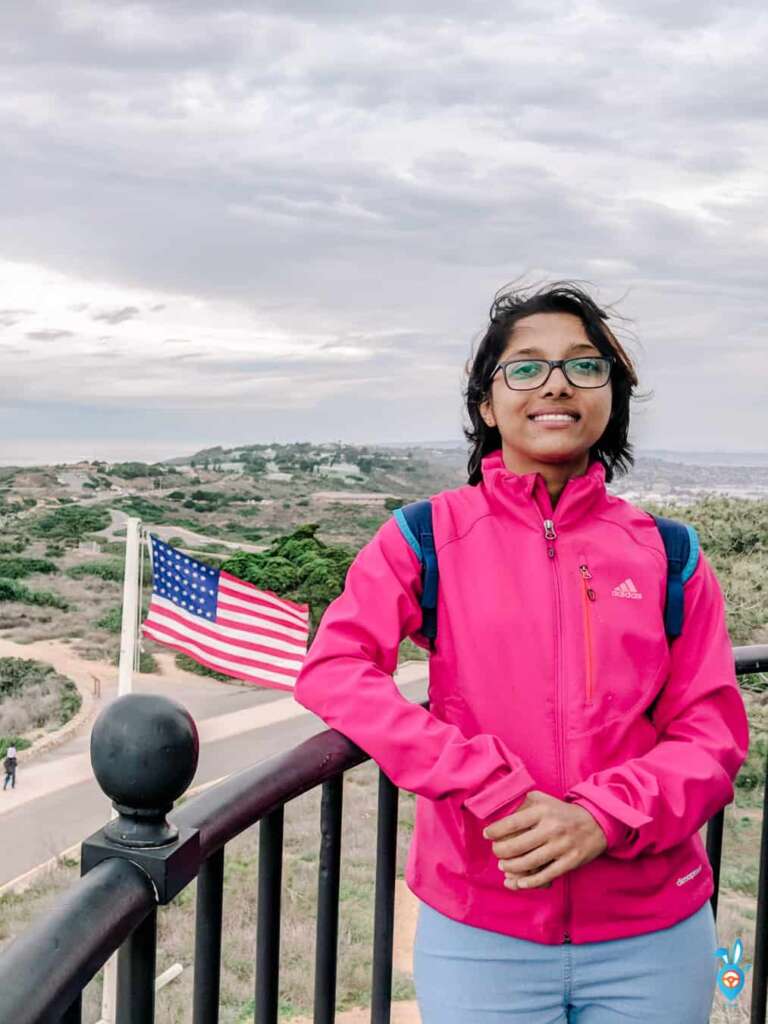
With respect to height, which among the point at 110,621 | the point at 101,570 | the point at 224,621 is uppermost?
the point at 224,621

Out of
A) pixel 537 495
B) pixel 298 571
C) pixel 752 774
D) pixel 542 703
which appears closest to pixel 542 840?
pixel 542 703

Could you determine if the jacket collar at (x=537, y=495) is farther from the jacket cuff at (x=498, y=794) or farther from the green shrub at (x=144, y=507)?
the green shrub at (x=144, y=507)

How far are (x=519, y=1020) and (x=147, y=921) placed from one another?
2.31 ft

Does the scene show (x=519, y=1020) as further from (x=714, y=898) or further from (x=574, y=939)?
(x=714, y=898)

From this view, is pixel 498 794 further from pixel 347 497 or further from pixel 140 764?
pixel 347 497

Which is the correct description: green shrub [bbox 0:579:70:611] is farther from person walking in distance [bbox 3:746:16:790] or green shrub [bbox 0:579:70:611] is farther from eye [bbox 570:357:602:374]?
eye [bbox 570:357:602:374]

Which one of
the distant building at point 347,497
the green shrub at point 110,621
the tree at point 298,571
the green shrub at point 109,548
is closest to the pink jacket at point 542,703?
the tree at point 298,571

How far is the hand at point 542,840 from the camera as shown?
1287 millimetres

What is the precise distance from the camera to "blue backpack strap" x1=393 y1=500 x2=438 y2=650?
1456mm

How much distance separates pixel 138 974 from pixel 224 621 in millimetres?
7197

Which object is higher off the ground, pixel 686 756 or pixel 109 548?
pixel 686 756

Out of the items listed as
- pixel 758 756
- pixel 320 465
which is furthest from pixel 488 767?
pixel 320 465

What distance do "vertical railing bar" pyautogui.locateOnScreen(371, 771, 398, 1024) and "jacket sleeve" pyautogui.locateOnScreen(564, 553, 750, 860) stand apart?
0.28 m

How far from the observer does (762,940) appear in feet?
6.44
